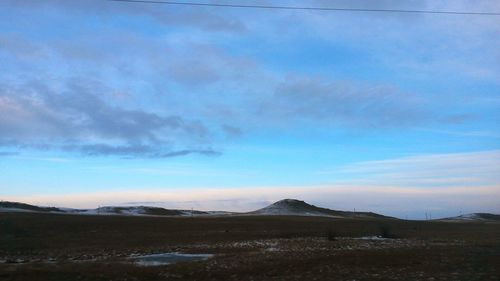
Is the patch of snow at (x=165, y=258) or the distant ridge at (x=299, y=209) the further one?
the distant ridge at (x=299, y=209)

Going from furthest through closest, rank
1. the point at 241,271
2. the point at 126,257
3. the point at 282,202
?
the point at 282,202 → the point at 126,257 → the point at 241,271

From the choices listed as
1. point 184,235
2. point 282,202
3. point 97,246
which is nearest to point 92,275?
point 97,246

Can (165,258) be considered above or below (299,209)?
below

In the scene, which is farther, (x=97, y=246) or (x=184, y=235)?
(x=184, y=235)

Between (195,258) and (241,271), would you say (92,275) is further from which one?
(195,258)

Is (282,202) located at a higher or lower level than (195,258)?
higher

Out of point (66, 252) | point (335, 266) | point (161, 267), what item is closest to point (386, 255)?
point (335, 266)

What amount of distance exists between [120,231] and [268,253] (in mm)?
25414

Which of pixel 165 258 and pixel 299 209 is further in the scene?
pixel 299 209

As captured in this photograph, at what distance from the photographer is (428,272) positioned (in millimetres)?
20312

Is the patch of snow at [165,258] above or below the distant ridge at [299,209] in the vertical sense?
below

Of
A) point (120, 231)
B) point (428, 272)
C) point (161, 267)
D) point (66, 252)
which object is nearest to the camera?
point (428, 272)

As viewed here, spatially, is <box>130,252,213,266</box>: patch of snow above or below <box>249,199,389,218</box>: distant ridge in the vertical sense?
below

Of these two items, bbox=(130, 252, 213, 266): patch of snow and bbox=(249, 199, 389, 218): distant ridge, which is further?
bbox=(249, 199, 389, 218): distant ridge
